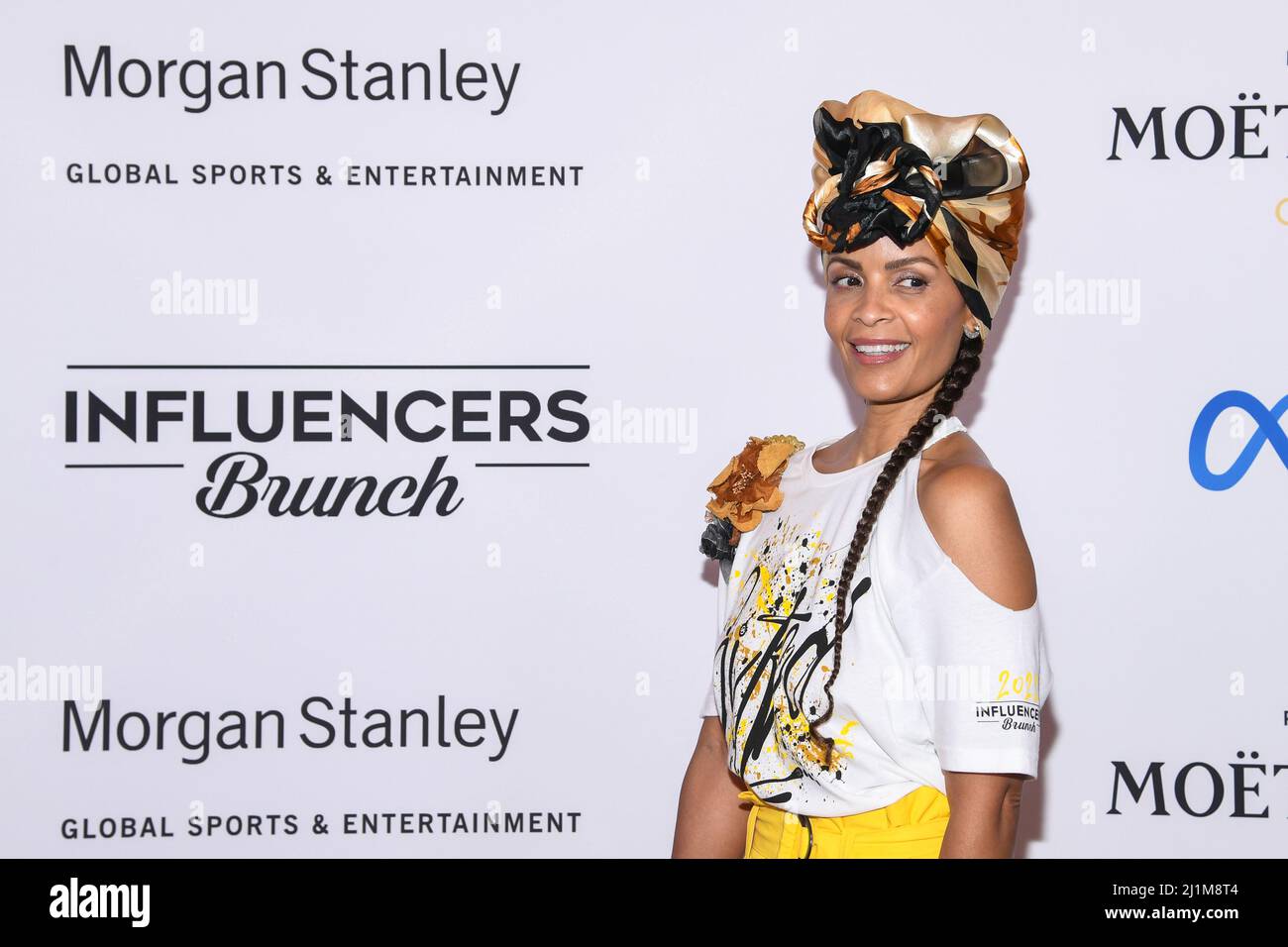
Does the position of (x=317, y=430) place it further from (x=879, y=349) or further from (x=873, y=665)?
(x=873, y=665)

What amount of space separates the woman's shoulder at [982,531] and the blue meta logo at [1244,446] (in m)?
1.23

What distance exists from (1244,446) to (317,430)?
6.23 ft

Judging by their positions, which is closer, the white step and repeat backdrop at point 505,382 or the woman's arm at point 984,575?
the woman's arm at point 984,575

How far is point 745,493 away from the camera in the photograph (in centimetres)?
192

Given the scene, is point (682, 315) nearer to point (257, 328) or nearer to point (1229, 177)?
point (257, 328)

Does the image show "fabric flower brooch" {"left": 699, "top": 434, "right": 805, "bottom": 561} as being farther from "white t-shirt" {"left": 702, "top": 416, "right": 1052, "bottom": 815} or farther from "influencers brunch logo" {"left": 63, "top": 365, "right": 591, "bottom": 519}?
"influencers brunch logo" {"left": 63, "top": 365, "right": 591, "bottom": 519}

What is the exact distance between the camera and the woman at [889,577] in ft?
4.94

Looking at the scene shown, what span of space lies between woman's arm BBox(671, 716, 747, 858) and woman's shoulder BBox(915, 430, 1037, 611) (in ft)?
1.76

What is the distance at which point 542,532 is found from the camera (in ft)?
8.50

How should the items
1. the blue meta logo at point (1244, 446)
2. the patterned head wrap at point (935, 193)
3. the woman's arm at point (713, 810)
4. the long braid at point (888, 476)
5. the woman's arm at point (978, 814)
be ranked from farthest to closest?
1. the blue meta logo at point (1244, 446)
2. the woman's arm at point (713, 810)
3. the patterned head wrap at point (935, 193)
4. the long braid at point (888, 476)
5. the woman's arm at point (978, 814)

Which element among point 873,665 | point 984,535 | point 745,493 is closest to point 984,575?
point 984,535
